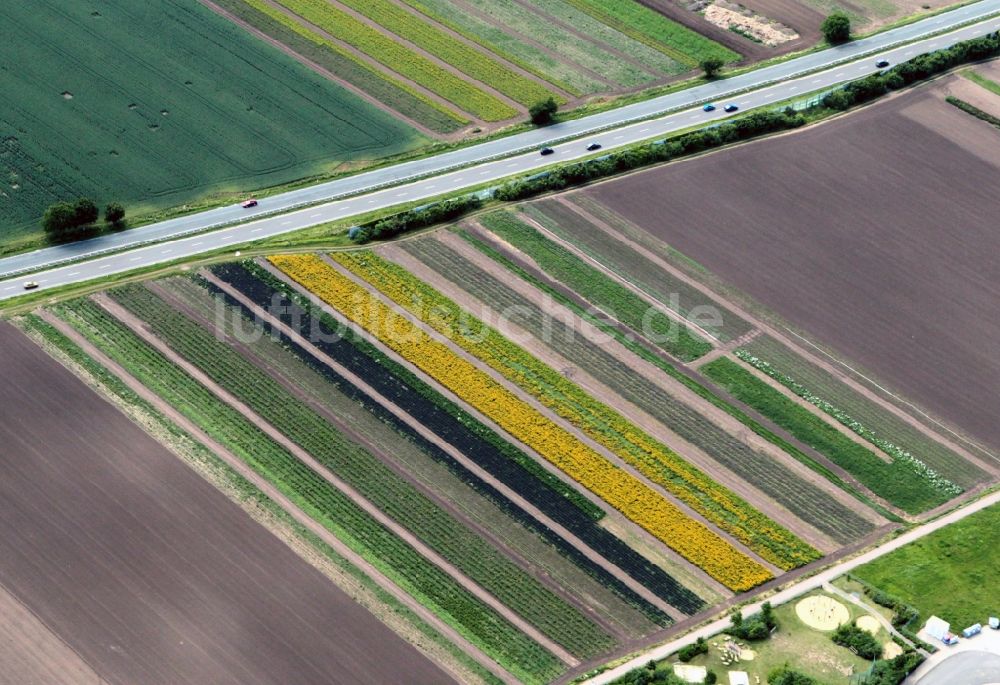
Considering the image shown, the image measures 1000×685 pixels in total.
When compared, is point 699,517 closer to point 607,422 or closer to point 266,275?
point 607,422

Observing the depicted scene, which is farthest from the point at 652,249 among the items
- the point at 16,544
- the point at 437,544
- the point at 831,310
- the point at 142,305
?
the point at 16,544

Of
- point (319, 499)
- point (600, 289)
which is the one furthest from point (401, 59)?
point (319, 499)

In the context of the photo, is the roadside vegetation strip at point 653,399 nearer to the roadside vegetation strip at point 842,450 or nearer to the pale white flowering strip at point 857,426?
the roadside vegetation strip at point 842,450

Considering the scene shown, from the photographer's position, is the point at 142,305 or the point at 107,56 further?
the point at 107,56

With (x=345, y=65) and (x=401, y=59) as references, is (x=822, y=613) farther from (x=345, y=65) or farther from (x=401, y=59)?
(x=345, y=65)

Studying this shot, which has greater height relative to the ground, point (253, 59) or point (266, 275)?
point (253, 59)

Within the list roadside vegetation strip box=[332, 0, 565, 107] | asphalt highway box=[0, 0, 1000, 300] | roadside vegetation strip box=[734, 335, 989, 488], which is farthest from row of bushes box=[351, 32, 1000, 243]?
roadside vegetation strip box=[734, 335, 989, 488]

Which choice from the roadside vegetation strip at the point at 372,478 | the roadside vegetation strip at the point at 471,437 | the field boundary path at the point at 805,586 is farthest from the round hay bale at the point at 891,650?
the roadside vegetation strip at the point at 372,478

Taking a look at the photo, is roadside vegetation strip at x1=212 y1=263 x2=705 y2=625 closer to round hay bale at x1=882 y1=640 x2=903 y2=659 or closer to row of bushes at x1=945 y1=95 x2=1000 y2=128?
round hay bale at x1=882 y1=640 x2=903 y2=659

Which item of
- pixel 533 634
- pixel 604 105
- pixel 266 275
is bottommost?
pixel 533 634
